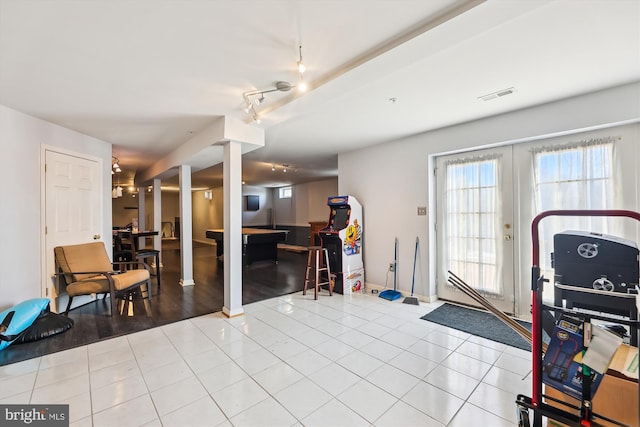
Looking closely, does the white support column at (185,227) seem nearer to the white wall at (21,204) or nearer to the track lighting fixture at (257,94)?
the white wall at (21,204)

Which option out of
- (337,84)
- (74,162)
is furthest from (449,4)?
(74,162)

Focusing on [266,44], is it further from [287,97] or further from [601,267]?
[601,267]

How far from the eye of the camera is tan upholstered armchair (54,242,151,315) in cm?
356

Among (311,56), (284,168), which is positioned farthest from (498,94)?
(284,168)

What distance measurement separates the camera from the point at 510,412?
1.86 m

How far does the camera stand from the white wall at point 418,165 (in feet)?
8.99

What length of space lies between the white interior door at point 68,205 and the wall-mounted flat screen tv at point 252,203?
625cm

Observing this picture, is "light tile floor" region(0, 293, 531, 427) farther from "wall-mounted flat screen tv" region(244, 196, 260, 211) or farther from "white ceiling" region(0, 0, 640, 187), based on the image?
"wall-mounted flat screen tv" region(244, 196, 260, 211)

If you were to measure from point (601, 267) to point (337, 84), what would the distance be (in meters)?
2.39

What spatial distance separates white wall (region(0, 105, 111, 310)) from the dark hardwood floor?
705 mm

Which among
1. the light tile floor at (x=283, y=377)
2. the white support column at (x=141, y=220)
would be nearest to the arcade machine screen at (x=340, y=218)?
the light tile floor at (x=283, y=377)

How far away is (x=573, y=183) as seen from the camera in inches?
118

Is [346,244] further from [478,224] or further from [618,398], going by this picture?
[618,398]

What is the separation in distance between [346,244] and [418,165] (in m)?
1.75
